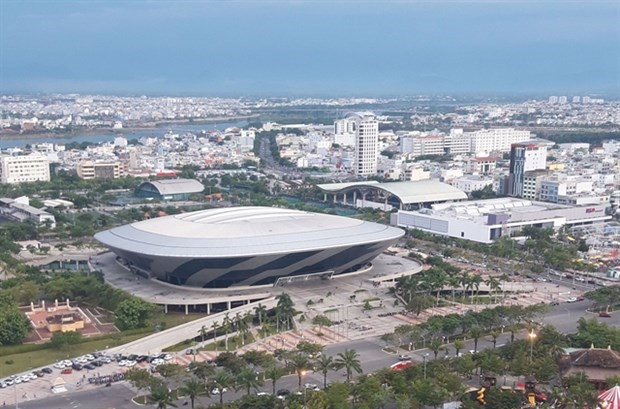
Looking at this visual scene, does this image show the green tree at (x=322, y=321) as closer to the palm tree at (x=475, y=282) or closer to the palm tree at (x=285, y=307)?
the palm tree at (x=285, y=307)

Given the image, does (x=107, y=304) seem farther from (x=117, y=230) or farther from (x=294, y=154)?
(x=294, y=154)

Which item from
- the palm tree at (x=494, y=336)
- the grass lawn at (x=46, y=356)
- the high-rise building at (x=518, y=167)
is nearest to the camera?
the grass lawn at (x=46, y=356)

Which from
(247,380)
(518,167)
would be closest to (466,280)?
(247,380)

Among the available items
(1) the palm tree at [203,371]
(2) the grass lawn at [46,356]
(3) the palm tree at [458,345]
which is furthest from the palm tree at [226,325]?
(3) the palm tree at [458,345]

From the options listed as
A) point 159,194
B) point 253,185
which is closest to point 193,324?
point 159,194

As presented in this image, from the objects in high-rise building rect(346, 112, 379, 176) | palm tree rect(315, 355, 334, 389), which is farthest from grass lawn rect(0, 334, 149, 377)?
high-rise building rect(346, 112, 379, 176)

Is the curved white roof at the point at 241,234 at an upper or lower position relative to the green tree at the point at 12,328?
upper

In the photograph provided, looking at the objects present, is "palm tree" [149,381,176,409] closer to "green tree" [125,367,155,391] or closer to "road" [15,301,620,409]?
"green tree" [125,367,155,391]
